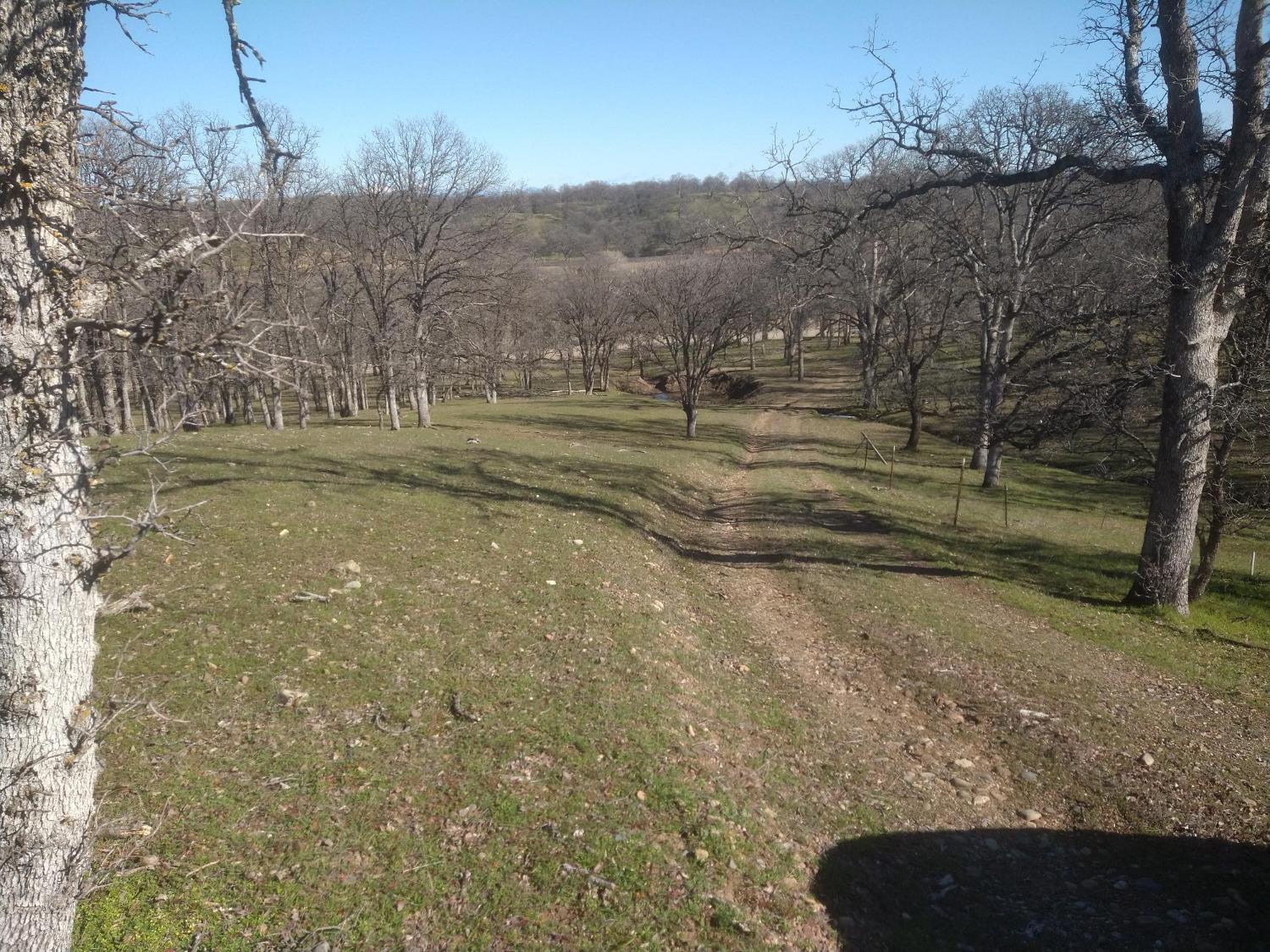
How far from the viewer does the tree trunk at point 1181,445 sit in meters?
11.0

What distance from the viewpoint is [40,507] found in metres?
3.28

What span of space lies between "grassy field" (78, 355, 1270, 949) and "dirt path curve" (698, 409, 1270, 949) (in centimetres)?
9

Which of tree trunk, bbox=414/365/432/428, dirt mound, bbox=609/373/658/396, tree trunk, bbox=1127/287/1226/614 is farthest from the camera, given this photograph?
dirt mound, bbox=609/373/658/396

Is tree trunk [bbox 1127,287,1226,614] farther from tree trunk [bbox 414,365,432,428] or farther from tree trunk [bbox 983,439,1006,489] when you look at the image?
tree trunk [bbox 414,365,432,428]

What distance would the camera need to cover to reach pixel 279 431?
26.8 metres

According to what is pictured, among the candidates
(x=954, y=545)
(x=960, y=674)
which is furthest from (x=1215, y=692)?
(x=954, y=545)

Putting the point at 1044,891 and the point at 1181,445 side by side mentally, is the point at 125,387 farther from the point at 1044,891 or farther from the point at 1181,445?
the point at 1181,445

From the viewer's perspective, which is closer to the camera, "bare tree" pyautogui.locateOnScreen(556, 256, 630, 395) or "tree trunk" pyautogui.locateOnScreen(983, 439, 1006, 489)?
"tree trunk" pyautogui.locateOnScreen(983, 439, 1006, 489)

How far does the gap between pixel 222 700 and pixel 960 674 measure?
8779 millimetres

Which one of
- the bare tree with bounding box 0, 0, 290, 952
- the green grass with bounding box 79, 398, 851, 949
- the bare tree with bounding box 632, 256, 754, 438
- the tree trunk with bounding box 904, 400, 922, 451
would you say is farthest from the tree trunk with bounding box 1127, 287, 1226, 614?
the bare tree with bounding box 632, 256, 754, 438

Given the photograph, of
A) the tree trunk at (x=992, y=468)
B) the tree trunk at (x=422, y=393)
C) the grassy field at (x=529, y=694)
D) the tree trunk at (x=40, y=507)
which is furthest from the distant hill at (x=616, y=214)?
the tree trunk at (x=40, y=507)

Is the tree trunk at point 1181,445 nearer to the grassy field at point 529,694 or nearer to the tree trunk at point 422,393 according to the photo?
the grassy field at point 529,694

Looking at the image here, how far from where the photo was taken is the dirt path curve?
5562 millimetres

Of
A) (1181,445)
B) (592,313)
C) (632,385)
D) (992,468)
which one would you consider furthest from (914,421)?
(632,385)
